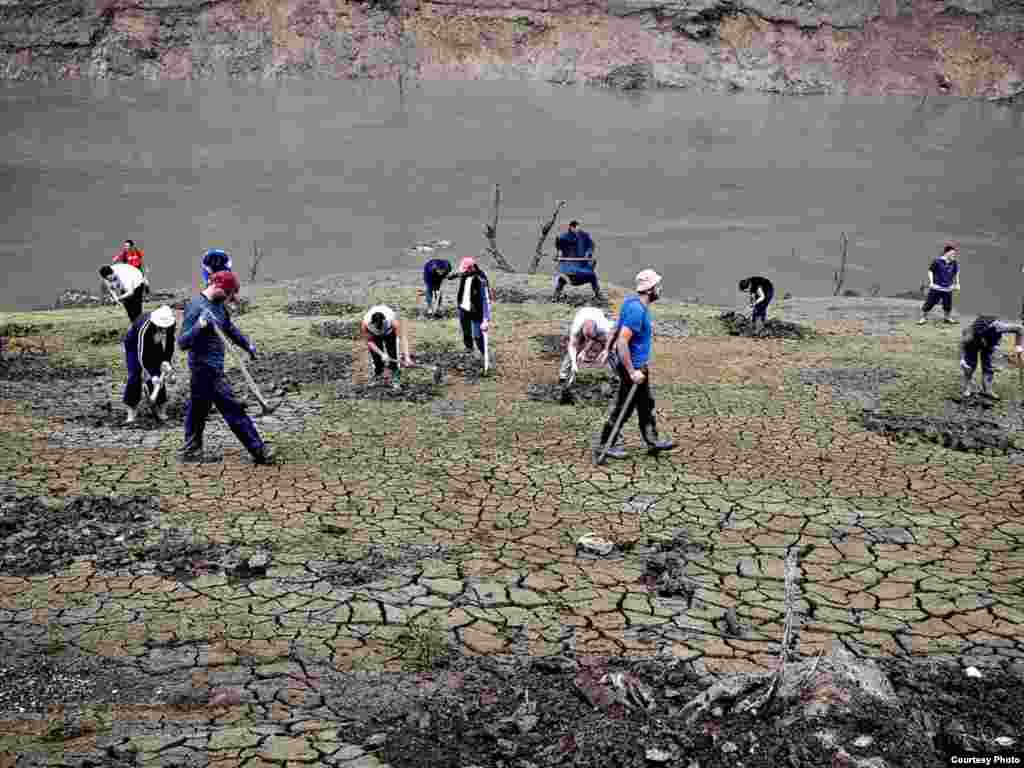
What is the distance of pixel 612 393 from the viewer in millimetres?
12250

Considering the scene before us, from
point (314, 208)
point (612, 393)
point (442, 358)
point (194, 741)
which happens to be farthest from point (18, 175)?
point (194, 741)

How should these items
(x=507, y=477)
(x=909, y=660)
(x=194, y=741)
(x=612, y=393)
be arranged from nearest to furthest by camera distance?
(x=194, y=741) → (x=909, y=660) → (x=507, y=477) → (x=612, y=393)

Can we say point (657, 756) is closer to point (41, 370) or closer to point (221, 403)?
point (221, 403)

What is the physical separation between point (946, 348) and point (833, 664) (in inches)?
545

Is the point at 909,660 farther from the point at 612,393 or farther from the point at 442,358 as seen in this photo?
the point at 442,358

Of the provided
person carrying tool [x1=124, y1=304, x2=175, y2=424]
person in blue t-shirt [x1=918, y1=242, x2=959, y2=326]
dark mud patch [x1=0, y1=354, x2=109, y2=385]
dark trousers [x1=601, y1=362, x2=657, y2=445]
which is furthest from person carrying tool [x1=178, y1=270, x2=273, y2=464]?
person in blue t-shirt [x1=918, y1=242, x2=959, y2=326]

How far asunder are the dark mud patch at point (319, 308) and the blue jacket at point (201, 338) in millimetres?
A: 10778

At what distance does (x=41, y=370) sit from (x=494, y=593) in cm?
983

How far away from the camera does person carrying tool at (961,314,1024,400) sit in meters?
11.9

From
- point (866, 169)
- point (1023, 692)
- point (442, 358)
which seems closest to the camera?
point (1023, 692)

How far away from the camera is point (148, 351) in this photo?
34.3ft

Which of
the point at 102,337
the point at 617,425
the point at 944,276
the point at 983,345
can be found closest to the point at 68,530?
the point at 617,425

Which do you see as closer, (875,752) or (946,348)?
(875,752)

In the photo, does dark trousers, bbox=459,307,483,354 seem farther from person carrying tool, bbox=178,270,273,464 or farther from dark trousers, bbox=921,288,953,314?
dark trousers, bbox=921,288,953,314
